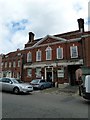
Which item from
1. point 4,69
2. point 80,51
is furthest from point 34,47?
point 4,69

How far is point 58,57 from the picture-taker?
2808cm

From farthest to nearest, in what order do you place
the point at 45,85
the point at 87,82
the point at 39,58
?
the point at 39,58 < the point at 45,85 < the point at 87,82

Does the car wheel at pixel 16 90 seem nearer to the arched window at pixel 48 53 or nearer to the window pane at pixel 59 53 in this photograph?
the window pane at pixel 59 53

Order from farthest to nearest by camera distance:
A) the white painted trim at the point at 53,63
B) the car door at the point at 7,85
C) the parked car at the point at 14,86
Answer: the white painted trim at the point at 53,63 < the car door at the point at 7,85 < the parked car at the point at 14,86

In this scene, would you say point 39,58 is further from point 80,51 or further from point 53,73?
point 80,51

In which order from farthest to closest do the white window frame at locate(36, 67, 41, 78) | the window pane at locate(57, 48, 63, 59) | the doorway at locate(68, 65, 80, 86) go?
the white window frame at locate(36, 67, 41, 78) < the window pane at locate(57, 48, 63, 59) < the doorway at locate(68, 65, 80, 86)

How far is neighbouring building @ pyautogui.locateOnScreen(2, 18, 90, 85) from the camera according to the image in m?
26.1

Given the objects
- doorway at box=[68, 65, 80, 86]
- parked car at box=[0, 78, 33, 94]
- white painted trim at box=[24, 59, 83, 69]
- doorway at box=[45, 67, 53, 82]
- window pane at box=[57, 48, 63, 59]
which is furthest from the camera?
doorway at box=[45, 67, 53, 82]

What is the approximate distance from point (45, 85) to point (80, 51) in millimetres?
7626

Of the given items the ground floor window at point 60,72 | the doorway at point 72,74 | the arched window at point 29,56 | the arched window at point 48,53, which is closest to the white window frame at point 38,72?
the arched window at point 48,53

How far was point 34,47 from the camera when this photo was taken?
3134 centimetres

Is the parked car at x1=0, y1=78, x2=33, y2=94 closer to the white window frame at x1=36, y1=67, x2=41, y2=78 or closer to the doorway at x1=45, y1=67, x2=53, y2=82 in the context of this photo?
the doorway at x1=45, y1=67, x2=53, y2=82

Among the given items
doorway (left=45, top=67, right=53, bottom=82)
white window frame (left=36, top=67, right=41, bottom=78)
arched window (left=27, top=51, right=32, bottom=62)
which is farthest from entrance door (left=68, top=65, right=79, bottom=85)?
arched window (left=27, top=51, right=32, bottom=62)

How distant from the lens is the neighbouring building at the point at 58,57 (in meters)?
26.1
